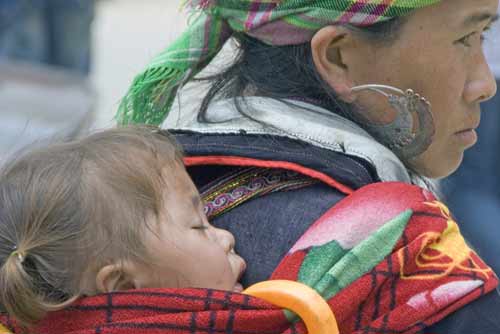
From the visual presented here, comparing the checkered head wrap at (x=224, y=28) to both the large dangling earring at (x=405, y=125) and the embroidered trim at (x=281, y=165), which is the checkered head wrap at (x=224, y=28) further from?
the embroidered trim at (x=281, y=165)

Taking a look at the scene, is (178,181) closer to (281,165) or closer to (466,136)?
(281,165)

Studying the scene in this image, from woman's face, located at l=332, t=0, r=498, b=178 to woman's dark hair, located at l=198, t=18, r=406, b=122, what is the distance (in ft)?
0.09

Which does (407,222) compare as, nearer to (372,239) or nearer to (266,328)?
(372,239)

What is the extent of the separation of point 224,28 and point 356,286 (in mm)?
775

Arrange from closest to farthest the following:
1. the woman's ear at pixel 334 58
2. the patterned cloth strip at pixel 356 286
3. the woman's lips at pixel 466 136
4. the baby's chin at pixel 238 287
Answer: the patterned cloth strip at pixel 356 286, the baby's chin at pixel 238 287, the woman's ear at pixel 334 58, the woman's lips at pixel 466 136

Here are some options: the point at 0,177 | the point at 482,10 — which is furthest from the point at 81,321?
the point at 482,10

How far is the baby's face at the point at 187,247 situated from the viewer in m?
1.77

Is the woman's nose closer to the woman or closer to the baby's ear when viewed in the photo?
the woman

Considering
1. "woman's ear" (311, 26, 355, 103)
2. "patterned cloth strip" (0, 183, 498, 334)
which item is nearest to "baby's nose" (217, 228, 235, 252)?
"patterned cloth strip" (0, 183, 498, 334)

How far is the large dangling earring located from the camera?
214 cm

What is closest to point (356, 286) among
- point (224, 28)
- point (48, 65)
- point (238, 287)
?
point (238, 287)

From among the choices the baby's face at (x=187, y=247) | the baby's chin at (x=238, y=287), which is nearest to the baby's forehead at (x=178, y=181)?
the baby's face at (x=187, y=247)

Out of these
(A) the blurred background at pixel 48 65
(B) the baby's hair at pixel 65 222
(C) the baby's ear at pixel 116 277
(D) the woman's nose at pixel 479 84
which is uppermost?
(D) the woman's nose at pixel 479 84

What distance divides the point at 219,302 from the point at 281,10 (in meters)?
0.64
